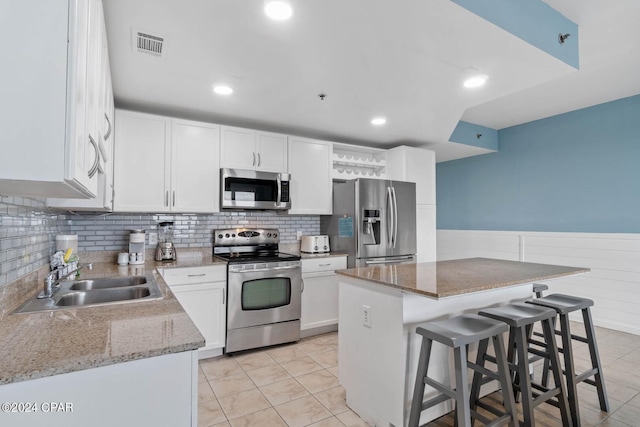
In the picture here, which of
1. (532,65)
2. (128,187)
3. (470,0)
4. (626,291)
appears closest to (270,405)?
(128,187)

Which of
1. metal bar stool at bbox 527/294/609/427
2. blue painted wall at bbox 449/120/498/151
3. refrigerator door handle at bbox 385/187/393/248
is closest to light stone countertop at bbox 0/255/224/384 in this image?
metal bar stool at bbox 527/294/609/427

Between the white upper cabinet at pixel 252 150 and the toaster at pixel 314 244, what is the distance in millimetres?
858

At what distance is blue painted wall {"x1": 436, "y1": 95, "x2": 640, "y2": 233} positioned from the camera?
366cm

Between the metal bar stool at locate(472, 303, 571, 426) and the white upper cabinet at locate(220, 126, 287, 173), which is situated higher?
the white upper cabinet at locate(220, 126, 287, 173)

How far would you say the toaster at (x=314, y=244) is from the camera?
3854 mm

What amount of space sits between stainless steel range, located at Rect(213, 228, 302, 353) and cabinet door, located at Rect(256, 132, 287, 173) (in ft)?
2.74

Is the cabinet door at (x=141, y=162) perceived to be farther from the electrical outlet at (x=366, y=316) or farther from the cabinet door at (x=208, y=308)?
the electrical outlet at (x=366, y=316)

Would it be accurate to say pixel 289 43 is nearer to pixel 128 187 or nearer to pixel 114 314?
pixel 114 314

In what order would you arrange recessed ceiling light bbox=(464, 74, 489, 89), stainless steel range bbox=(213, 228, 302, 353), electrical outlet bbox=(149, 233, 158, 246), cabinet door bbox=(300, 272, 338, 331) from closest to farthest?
1. recessed ceiling light bbox=(464, 74, 489, 89)
2. stainless steel range bbox=(213, 228, 302, 353)
3. electrical outlet bbox=(149, 233, 158, 246)
4. cabinet door bbox=(300, 272, 338, 331)

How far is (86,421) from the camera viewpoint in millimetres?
928

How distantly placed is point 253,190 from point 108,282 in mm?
1585

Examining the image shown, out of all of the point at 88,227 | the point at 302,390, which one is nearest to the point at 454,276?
the point at 302,390

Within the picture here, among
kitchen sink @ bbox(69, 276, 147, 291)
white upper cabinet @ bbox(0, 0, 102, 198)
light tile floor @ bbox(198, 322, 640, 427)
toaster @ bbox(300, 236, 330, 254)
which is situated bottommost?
light tile floor @ bbox(198, 322, 640, 427)

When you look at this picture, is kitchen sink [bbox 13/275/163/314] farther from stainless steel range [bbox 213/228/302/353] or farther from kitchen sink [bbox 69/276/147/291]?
stainless steel range [bbox 213/228/302/353]
